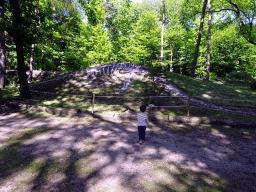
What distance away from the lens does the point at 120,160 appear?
Answer: 4148 mm

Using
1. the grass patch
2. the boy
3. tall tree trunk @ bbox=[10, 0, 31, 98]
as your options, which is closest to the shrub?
the grass patch

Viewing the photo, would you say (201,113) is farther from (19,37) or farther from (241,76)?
(241,76)

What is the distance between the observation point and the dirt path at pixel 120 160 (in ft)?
10.7

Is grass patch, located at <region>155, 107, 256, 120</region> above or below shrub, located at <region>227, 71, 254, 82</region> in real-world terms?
below

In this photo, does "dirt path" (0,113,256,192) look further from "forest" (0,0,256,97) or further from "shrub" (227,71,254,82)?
"shrub" (227,71,254,82)

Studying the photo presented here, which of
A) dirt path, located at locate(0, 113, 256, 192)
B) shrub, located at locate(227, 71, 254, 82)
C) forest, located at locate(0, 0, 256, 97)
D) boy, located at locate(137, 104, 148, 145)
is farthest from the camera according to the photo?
shrub, located at locate(227, 71, 254, 82)

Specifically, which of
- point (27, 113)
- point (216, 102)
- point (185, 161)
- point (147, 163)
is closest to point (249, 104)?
point (216, 102)

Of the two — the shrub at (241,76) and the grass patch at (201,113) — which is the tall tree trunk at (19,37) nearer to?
the grass patch at (201,113)

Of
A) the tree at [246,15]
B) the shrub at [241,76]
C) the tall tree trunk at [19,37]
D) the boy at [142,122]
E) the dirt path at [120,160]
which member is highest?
the tree at [246,15]

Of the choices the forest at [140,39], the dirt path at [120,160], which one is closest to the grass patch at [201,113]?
the dirt path at [120,160]

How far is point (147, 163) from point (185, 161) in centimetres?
106

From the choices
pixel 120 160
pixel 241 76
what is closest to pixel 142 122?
pixel 120 160

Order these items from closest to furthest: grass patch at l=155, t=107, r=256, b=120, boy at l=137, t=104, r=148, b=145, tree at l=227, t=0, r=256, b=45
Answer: boy at l=137, t=104, r=148, b=145, grass patch at l=155, t=107, r=256, b=120, tree at l=227, t=0, r=256, b=45

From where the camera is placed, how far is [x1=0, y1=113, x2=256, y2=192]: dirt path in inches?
128
